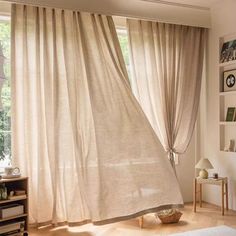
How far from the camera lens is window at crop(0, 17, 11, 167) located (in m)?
4.06

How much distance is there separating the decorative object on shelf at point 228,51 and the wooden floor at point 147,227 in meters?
2.00

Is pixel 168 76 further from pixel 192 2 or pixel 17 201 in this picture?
pixel 17 201

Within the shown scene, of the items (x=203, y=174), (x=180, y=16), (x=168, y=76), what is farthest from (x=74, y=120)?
(x=180, y=16)

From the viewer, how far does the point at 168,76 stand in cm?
454

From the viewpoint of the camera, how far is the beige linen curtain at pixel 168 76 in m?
4.44

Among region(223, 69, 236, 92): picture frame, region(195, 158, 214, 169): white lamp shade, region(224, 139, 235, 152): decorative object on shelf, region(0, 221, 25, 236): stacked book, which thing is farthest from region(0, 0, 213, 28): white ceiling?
region(0, 221, 25, 236): stacked book

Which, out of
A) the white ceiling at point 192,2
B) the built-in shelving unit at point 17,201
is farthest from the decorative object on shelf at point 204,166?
the built-in shelving unit at point 17,201

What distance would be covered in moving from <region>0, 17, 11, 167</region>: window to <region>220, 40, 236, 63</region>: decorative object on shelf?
108 inches

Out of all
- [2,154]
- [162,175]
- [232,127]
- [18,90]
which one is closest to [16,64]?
[18,90]

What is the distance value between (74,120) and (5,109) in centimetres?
88

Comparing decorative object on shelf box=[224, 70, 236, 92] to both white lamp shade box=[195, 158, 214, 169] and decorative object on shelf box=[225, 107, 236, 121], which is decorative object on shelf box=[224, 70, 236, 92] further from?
white lamp shade box=[195, 158, 214, 169]

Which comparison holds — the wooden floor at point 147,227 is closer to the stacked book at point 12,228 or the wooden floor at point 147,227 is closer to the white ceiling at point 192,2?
the stacked book at point 12,228

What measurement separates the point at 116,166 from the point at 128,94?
2.85ft

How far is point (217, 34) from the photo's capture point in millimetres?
4727
